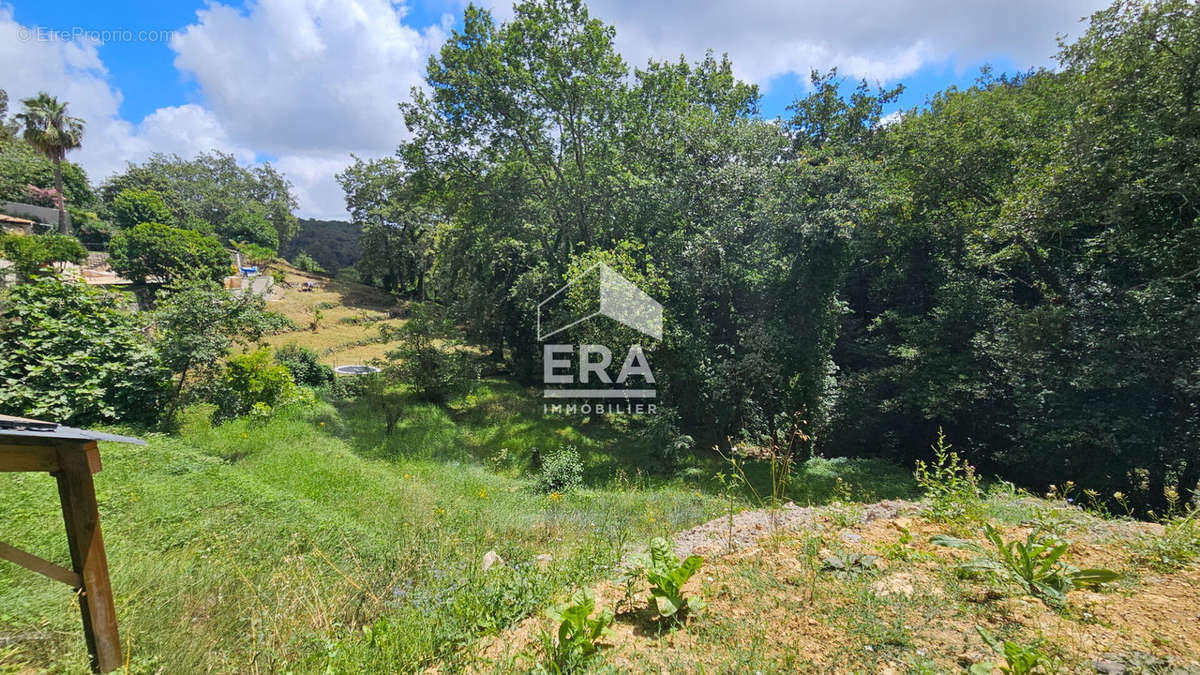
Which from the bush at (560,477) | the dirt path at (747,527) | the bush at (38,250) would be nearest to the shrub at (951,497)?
the dirt path at (747,527)

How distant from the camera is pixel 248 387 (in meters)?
7.95

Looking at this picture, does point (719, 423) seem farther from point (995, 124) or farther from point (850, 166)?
point (995, 124)

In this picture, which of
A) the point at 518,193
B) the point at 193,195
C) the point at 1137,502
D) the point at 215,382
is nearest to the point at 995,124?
the point at 1137,502

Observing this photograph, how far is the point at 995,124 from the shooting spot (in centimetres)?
953

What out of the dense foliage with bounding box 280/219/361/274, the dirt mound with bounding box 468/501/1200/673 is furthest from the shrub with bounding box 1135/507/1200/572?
the dense foliage with bounding box 280/219/361/274

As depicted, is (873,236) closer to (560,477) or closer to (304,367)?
(560,477)

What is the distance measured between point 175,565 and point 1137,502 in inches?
507

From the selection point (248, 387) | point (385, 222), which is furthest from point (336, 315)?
point (248, 387)

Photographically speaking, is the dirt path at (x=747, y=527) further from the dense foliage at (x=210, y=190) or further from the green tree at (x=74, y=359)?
the dense foliage at (x=210, y=190)

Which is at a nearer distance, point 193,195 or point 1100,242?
point 1100,242

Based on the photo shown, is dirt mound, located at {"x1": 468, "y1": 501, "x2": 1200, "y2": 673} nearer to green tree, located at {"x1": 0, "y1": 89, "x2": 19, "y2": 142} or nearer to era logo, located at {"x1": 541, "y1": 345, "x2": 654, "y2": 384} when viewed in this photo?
era logo, located at {"x1": 541, "y1": 345, "x2": 654, "y2": 384}

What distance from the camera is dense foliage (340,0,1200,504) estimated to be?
6086mm

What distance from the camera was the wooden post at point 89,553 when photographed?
2275 mm

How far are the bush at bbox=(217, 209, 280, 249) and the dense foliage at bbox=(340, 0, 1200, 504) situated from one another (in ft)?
93.6
